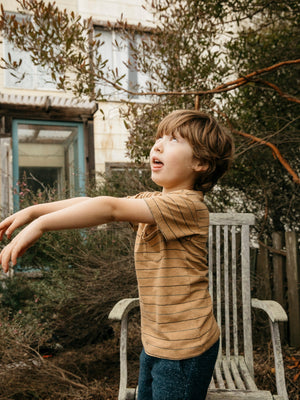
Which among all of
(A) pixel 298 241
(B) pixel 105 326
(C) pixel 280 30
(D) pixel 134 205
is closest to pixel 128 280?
(B) pixel 105 326

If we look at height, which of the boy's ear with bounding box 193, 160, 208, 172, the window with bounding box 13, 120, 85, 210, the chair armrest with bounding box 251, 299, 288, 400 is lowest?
the chair armrest with bounding box 251, 299, 288, 400

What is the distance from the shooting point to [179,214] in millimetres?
1185

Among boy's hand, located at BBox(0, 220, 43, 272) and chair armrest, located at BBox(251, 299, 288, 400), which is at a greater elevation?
boy's hand, located at BBox(0, 220, 43, 272)

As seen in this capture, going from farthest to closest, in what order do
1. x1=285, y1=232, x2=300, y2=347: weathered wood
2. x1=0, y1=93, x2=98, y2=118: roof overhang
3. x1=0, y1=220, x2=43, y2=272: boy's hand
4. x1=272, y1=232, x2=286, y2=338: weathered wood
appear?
x1=0, y1=93, x2=98, y2=118: roof overhang < x1=272, y1=232, x2=286, y2=338: weathered wood < x1=285, y1=232, x2=300, y2=347: weathered wood < x1=0, y1=220, x2=43, y2=272: boy's hand

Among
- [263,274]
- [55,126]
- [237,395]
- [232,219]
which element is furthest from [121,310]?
[55,126]

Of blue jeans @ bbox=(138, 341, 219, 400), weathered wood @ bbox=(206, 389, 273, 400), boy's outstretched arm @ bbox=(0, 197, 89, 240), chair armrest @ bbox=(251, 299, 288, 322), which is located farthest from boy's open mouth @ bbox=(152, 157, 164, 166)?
weathered wood @ bbox=(206, 389, 273, 400)

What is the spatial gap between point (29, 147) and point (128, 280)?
3789 mm

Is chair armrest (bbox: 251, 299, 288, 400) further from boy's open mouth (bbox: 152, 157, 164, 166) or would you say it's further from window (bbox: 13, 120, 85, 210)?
window (bbox: 13, 120, 85, 210)

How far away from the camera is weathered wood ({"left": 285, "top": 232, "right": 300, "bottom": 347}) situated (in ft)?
11.0

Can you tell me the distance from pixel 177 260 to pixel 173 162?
315mm

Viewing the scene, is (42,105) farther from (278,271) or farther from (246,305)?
(246,305)

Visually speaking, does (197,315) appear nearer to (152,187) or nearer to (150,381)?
(150,381)

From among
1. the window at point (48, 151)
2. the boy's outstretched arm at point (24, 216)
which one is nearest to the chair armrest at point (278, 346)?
the boy's outstretched arm at point (24, 216)

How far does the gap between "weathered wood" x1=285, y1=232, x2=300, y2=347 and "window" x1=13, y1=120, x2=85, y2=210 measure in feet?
11.2
